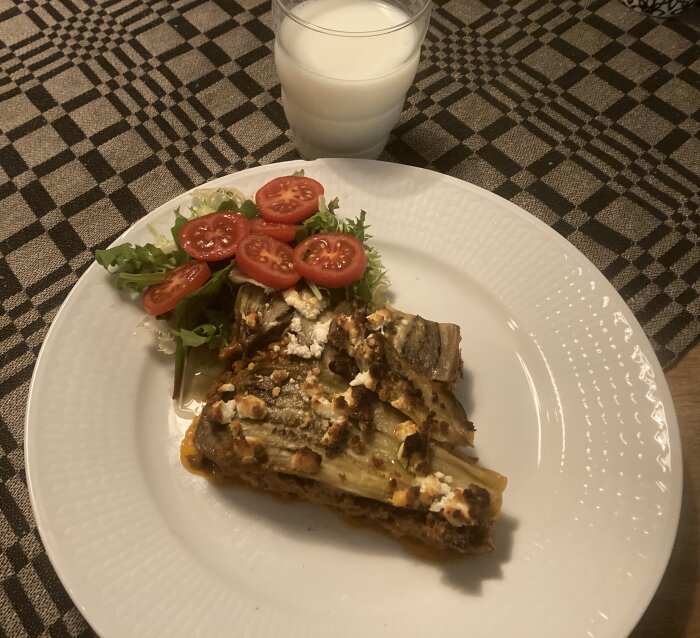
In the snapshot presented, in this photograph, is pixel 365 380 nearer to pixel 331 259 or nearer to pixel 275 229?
pixel 331 259

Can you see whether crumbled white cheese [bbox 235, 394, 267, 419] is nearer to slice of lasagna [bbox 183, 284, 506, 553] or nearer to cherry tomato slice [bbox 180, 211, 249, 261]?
slice of lasagna [bbox 183, 284, 506, 553]

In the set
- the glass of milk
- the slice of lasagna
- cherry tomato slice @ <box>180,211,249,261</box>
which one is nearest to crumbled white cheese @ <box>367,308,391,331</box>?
the slice of lasagna

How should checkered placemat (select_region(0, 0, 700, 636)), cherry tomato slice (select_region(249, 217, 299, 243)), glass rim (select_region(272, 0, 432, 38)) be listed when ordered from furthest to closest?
1. checkered placemat (select_region(0, 0, 700, 636))
2. glass rim (select_region(272, 0, 432, 38))
3. cherry tomato slice (select_region(249, 217, 299, 243))

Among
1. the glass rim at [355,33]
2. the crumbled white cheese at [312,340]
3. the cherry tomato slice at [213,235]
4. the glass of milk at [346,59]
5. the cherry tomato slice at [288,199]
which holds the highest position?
the glass rim at [355,33]

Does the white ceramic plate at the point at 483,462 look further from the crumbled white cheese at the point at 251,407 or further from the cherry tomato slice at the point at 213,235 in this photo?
the crumbled white cheese at the point at 251,407

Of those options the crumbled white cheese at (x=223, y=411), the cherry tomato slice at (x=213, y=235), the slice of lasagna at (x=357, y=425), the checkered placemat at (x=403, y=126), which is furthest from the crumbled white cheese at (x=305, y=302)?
the checkered placemat at (x=403, y=126)

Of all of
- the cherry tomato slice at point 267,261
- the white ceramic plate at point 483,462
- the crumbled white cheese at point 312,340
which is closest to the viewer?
the white ceramic plate at point 483,462

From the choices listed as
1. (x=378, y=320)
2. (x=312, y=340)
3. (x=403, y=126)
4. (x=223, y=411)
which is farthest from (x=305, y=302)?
(x=403, y=126)

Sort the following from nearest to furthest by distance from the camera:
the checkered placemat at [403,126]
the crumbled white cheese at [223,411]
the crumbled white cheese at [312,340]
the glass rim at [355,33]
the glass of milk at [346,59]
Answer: the crumbled white cheese at [223,411] → the crumbled white cheese at [312,340] → the glass rim at [355,33] → the glass of milk at [346,59] → the checkered placemat at [403,126]
